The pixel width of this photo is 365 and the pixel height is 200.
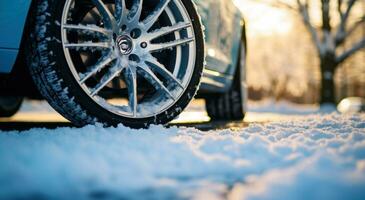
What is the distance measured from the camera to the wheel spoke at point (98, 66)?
2.36 meters

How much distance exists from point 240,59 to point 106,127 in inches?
111

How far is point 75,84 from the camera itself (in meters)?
2.30

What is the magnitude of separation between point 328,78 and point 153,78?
1375cm

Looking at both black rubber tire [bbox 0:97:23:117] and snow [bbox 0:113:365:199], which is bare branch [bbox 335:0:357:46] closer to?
black rubber tire [bbox 0:97:23:117]

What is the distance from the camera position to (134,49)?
254 cm

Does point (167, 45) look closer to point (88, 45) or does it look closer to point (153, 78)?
point (153, 78)

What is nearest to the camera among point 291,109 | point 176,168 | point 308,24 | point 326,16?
point 176,168

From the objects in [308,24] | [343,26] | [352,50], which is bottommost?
[352,50]

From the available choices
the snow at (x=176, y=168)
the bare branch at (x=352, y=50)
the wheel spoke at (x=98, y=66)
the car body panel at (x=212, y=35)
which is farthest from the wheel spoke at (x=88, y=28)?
the bare branch at (x=352, y=50)

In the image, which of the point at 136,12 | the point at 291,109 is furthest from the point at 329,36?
the point at 136,12

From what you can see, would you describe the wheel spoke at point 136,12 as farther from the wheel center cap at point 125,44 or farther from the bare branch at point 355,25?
the bare branch at point 355,25

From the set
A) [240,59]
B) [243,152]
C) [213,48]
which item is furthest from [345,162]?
[240,59]

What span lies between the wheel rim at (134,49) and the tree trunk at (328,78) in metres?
13.1

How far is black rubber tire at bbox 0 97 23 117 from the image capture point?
4.62m
